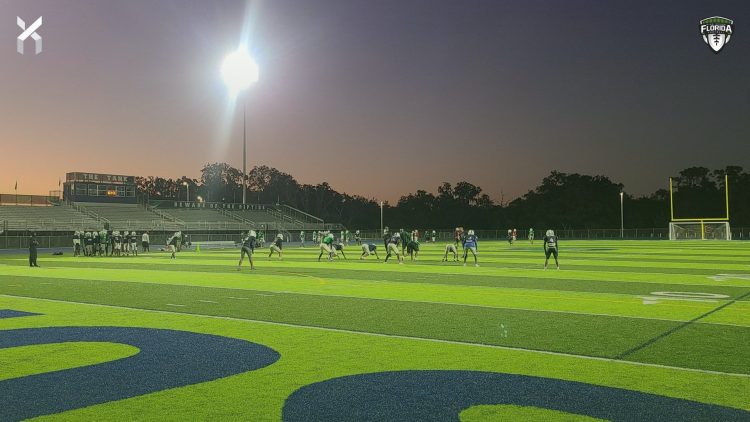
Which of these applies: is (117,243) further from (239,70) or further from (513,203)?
(513,203)

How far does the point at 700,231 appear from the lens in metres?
66.1

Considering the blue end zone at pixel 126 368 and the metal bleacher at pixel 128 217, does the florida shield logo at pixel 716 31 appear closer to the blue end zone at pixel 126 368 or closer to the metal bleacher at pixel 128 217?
the blue end zone at pixel 126 368

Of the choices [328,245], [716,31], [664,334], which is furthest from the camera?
[716,31]

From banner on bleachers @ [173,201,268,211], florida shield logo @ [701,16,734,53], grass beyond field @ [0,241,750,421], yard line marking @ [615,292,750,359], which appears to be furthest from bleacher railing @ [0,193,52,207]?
yard line marking @ [615,292,750,359]

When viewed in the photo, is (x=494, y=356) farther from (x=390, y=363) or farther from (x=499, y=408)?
(x=499, y=408)

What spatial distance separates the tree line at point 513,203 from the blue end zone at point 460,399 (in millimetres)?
89533

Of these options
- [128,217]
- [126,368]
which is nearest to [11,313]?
[126,368]

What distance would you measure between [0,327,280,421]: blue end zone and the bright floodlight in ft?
139

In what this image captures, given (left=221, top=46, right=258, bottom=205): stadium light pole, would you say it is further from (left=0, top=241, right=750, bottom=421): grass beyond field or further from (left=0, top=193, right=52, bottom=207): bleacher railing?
(left=0, top=241, right=750, bottom=421): grass beyond field

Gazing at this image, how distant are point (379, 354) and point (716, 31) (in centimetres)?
3639

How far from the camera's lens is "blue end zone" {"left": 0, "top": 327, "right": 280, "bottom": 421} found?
5.61 metres

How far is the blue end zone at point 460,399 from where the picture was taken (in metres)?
5.11

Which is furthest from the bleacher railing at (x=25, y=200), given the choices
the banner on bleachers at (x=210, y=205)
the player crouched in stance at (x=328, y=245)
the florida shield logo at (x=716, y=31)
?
the florida shield logo at (x=716, y=31)

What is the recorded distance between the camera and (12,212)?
57.5 meters
